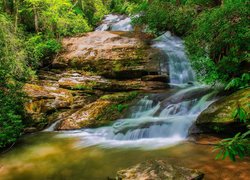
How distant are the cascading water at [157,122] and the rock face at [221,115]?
28.0 inches

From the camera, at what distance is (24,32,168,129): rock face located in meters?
11.0

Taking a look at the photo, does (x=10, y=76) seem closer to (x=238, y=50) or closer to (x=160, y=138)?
(x=160, y=138)

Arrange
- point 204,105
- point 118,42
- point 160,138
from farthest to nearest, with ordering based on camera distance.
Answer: point 118,42 → point 204,105 → point 160,138

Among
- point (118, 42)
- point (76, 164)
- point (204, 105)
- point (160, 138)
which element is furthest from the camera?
point (118, 42)

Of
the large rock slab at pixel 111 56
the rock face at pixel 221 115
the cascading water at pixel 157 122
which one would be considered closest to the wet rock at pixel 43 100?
the cascading water at pixel 157 122

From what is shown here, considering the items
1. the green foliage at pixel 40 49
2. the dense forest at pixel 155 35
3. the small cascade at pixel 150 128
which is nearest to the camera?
the small cascade at pixel 150 128

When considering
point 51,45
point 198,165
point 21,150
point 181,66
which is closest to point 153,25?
point 181,66

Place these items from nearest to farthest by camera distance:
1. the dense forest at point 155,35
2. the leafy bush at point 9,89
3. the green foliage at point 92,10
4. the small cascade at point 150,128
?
1. the small cascade at point 150,128
2. the dense forest at point 155,35
3. the leafy bush at point 9,89
4. the green foliage at point 92,10

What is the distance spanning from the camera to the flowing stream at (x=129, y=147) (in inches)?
234

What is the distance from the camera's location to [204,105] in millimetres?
9570

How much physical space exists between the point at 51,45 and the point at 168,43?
21.7 feet

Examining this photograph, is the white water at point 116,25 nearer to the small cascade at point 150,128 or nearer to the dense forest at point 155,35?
the dense forest at point 155,35

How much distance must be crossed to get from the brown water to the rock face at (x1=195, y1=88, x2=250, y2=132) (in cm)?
77

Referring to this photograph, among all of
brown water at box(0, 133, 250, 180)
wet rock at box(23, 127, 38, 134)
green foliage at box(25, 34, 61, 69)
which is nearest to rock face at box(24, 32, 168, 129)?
wet rock at box(23, 127, 38, 134)
